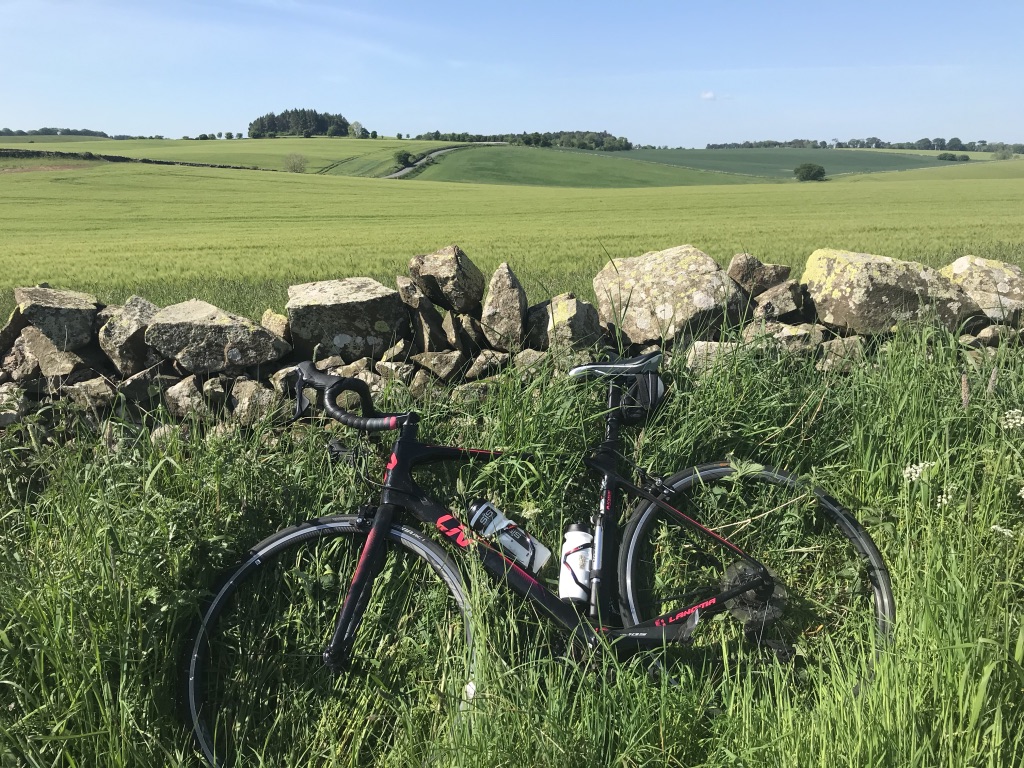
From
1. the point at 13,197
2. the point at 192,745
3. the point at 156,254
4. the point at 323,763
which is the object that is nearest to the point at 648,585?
the point at 323,763

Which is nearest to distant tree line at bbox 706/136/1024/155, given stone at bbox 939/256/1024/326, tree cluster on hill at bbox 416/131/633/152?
tree cluster on hill at bbox 416/131/633/152

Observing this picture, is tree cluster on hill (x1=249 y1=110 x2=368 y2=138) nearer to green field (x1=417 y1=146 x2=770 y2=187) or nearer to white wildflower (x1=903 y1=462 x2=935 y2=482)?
green field (x1=417 y1=146 x2=770 y2=187)

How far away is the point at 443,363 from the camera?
13.5ft

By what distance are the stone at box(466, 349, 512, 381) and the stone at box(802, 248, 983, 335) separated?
7.55 ft

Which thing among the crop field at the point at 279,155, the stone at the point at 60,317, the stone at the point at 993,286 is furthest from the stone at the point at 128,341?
the crop field at the point at 279,155

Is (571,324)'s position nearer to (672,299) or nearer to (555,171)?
(672,299)

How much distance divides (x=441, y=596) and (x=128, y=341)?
260 centimetres

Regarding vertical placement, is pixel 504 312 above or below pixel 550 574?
above

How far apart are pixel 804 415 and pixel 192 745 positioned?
10.8 ft

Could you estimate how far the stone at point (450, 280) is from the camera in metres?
4.23

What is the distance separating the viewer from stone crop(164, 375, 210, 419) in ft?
13.0

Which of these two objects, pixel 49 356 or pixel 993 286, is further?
pixel 993 286

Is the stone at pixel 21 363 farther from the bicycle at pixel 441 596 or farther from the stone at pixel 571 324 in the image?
the stone at pixel 571 324

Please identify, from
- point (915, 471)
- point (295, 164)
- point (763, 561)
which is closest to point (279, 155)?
point (295, 164)
